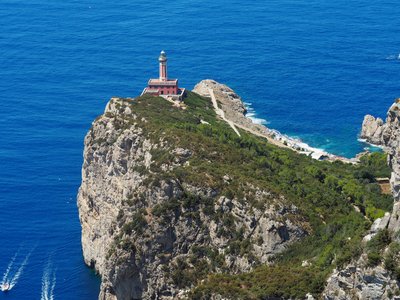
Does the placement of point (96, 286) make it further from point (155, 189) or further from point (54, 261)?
point (155, 189)

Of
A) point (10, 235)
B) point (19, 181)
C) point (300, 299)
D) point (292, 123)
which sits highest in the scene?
point (292, 123)

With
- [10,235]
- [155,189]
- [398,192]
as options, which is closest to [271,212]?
[155,189]

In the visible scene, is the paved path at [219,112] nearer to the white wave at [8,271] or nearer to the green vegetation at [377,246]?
the white wave at [8,271]

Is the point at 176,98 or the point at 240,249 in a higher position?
the point at 176,98

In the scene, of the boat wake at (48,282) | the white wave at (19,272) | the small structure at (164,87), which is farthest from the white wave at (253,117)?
the boat wake at (48,282)

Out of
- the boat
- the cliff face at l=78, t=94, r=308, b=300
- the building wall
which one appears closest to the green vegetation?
the cliff face at l=78, t=94, r=308, b=300

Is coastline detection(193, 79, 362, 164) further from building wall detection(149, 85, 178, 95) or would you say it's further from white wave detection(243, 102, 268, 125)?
building wall detection(149, 85, 178, 95)

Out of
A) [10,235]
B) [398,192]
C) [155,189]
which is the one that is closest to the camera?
[398,192]

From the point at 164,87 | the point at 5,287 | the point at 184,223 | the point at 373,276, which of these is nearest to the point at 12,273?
the point at 5,287

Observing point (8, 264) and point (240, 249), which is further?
point (8, 264)
